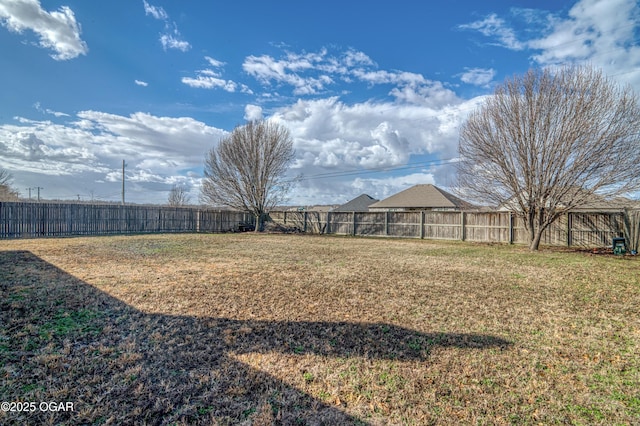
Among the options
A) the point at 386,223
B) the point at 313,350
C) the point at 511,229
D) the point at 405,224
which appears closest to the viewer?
the point at 313,350

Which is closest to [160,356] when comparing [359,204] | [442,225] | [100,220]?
[442,225]

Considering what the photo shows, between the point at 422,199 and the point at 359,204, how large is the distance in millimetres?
10870

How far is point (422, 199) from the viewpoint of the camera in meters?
25.7

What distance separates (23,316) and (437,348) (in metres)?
4.41

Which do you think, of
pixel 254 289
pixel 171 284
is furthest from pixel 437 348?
pixel 171 284

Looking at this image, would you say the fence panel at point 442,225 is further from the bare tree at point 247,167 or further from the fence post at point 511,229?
the bare tree at point 247,167

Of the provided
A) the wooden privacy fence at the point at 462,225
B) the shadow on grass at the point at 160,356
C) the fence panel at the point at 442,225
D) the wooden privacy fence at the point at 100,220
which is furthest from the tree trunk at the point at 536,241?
the wooden privacy fence at the point at 100,220

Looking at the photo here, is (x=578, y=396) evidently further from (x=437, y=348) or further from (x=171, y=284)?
(x=171, y=284)

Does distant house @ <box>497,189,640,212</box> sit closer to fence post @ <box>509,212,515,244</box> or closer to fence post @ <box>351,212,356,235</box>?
fence post @ <box>509,212,515,244</box>

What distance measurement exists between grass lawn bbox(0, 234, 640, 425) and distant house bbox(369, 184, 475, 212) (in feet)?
62.2

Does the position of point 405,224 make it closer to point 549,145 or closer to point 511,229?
point 511,229

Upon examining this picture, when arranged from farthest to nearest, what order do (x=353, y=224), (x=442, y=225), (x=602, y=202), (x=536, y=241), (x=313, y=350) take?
(x=353, y=224) → (x=442, y=225) → (x=536, y=241) → (x=602, y=202) → (x=313, y=350)

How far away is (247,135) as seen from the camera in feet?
68.8

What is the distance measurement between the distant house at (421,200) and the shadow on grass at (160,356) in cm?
2239
